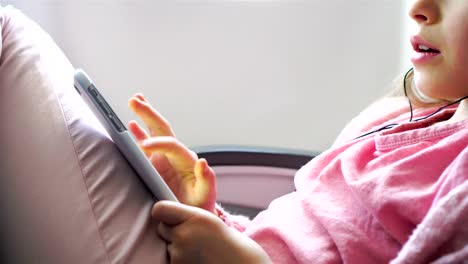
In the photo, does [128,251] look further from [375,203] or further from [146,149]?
[375,203]

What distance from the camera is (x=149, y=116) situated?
2.02 ft

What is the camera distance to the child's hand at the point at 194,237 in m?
0.49

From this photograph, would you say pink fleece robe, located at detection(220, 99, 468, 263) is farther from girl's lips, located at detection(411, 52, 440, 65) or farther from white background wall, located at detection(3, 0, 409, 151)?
white background wall, located at detection(3, 0, 409, 151)

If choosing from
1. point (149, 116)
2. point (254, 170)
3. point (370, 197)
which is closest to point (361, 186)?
point (370, 197)

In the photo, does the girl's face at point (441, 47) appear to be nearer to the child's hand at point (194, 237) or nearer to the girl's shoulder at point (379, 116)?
the girl's shoulder at point (379, 116)

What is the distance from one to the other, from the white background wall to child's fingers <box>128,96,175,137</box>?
1.91 ft

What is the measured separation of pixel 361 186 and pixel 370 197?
2 cm

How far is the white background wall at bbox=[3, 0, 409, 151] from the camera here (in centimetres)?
116

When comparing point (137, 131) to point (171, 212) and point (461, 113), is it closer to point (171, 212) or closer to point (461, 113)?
point (171, 212)

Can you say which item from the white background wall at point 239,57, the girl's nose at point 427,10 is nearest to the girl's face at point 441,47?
the girl's nose at point 427,10

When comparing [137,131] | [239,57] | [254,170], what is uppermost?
[137,131]

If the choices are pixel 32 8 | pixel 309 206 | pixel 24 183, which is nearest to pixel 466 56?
pixel 309 206

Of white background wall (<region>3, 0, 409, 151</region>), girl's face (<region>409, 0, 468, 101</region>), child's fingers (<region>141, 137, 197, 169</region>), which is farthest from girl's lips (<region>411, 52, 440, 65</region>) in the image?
white background wall (<region>3, 0, 409, 151</region>)

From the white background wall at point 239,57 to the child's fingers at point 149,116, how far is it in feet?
1.91
